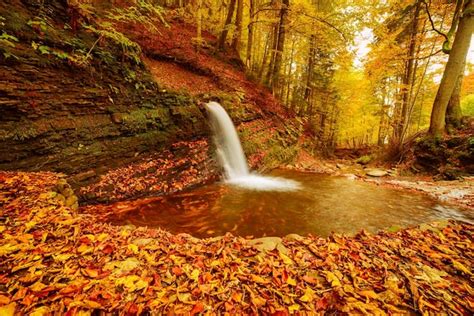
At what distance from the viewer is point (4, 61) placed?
12.8 ft

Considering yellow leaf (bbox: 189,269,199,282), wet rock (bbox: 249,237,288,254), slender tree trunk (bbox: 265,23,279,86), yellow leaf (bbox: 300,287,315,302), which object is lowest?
wet rock (bbox: 249,237,288,254)

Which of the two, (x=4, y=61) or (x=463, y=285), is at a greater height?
(x=4, y=61)

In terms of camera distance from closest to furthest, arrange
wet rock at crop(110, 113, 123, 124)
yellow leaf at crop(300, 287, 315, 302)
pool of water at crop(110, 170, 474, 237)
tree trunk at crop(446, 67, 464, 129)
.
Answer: yellow leaf at crop(300, 287, 315, 302) < pool of water at crop(110, 170, 474, 237) < wet rock at crop(110, 113, 123, 124) < tree trunk at crop(446, 67, 464, 129)

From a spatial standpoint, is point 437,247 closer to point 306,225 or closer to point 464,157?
point 306,225

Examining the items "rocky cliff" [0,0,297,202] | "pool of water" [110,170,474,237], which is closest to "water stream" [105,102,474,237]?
"pool of water" [110,170,474,237]

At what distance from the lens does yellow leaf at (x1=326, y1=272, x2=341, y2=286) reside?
1.87m

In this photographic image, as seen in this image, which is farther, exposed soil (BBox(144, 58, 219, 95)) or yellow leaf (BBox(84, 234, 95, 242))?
exposed soil (BBox(144, 58, 219, 95))

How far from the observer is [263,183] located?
25.3ft

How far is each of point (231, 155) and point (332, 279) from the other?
273 inches

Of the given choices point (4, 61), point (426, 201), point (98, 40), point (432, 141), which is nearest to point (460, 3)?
point (432, 141)

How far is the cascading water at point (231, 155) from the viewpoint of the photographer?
780 centimetres

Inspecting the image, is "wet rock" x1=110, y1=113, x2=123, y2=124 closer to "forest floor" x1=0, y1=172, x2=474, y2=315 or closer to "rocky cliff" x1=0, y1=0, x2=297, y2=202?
"rocky cliff" x1=0, y1=0, x2=297, y2=202

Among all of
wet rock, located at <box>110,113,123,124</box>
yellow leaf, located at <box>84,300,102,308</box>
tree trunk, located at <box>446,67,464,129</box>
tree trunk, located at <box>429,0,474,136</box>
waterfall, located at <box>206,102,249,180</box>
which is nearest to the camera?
yellow leaf, located at <box>84,300,102,308</box>

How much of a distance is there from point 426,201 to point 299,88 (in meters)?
14.7
